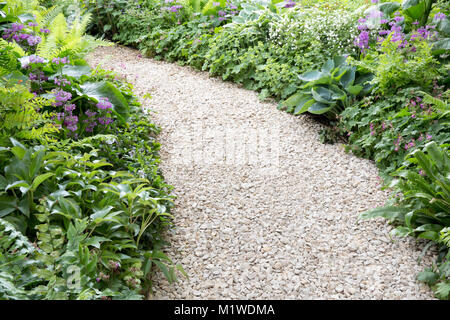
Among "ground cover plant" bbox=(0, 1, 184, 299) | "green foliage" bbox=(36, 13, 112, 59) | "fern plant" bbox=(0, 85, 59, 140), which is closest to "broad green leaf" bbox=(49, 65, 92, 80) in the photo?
"ground cover plant" bbox=(0, 1, 184, 299)

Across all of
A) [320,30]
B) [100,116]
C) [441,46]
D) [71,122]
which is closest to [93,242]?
[71,122]

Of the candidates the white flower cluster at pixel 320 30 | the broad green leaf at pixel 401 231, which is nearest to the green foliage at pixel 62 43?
the white flower cluster at pixel 320 30

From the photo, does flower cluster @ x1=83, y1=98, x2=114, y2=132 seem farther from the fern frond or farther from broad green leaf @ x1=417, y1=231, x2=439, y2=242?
broad green leaf @ x1=417, y1=231, x2=439, y2=242

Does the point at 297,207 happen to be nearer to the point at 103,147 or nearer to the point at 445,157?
the point at 445,157

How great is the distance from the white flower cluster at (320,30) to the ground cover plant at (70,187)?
218cm

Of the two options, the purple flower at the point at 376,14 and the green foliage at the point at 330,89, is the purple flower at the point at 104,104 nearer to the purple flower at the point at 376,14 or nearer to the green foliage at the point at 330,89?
the green foliage at the point at 330,89

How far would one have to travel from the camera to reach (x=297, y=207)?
3.26 meters

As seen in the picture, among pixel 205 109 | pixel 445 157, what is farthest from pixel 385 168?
pixel 205 109

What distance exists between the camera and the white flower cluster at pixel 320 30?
471 centimetres

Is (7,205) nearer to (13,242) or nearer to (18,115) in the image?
(13,242)

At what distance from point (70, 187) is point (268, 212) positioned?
1.47m

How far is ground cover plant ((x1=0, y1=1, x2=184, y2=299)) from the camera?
2.01 m

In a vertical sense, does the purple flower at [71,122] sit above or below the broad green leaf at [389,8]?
below
